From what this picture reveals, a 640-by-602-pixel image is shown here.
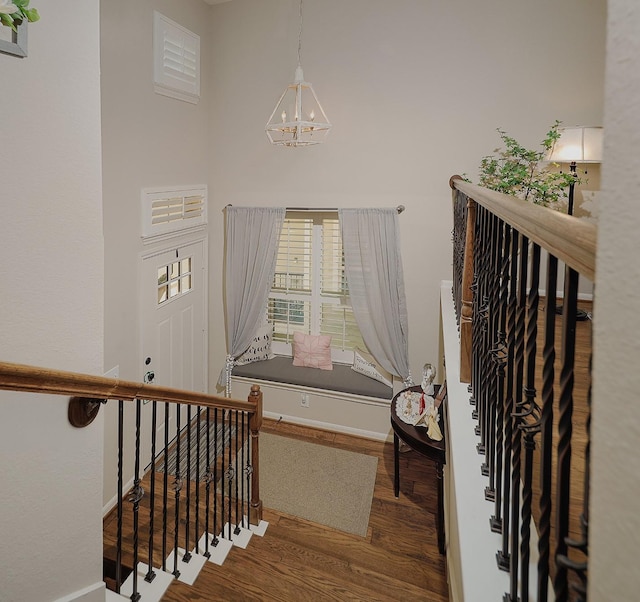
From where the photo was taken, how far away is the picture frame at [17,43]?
1.24m

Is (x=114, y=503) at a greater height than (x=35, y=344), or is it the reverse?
(x=35, y=344)

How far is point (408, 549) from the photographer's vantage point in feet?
10.6

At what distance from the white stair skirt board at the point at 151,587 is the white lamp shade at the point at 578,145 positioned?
11.7 feet

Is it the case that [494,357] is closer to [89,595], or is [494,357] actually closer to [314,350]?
[89,595]

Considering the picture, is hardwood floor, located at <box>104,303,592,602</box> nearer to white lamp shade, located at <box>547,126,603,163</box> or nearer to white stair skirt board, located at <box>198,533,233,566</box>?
white stair skirt board, located at <box>198,533,233,566</box>

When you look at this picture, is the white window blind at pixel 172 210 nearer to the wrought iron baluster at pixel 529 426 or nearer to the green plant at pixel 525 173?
the green plant at pixel 525 173

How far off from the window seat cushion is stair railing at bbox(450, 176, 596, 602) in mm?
3050

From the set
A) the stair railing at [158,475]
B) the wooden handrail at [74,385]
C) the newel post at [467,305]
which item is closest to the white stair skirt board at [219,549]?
the stair railing at [158,475]

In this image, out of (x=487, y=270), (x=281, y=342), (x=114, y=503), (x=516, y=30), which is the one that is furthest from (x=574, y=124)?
(x=114, y=503)

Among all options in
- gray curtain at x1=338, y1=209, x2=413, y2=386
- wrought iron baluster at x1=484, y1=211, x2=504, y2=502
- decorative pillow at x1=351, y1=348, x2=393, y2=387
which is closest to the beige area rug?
decorative pillow at x1=351, y1=348, x2=393, y2=387

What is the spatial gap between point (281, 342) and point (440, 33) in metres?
3.55

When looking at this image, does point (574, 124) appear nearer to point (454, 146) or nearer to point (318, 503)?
point (454, 146)

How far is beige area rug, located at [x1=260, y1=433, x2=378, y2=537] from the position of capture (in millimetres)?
3621

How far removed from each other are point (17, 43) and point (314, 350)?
416 centimetres
